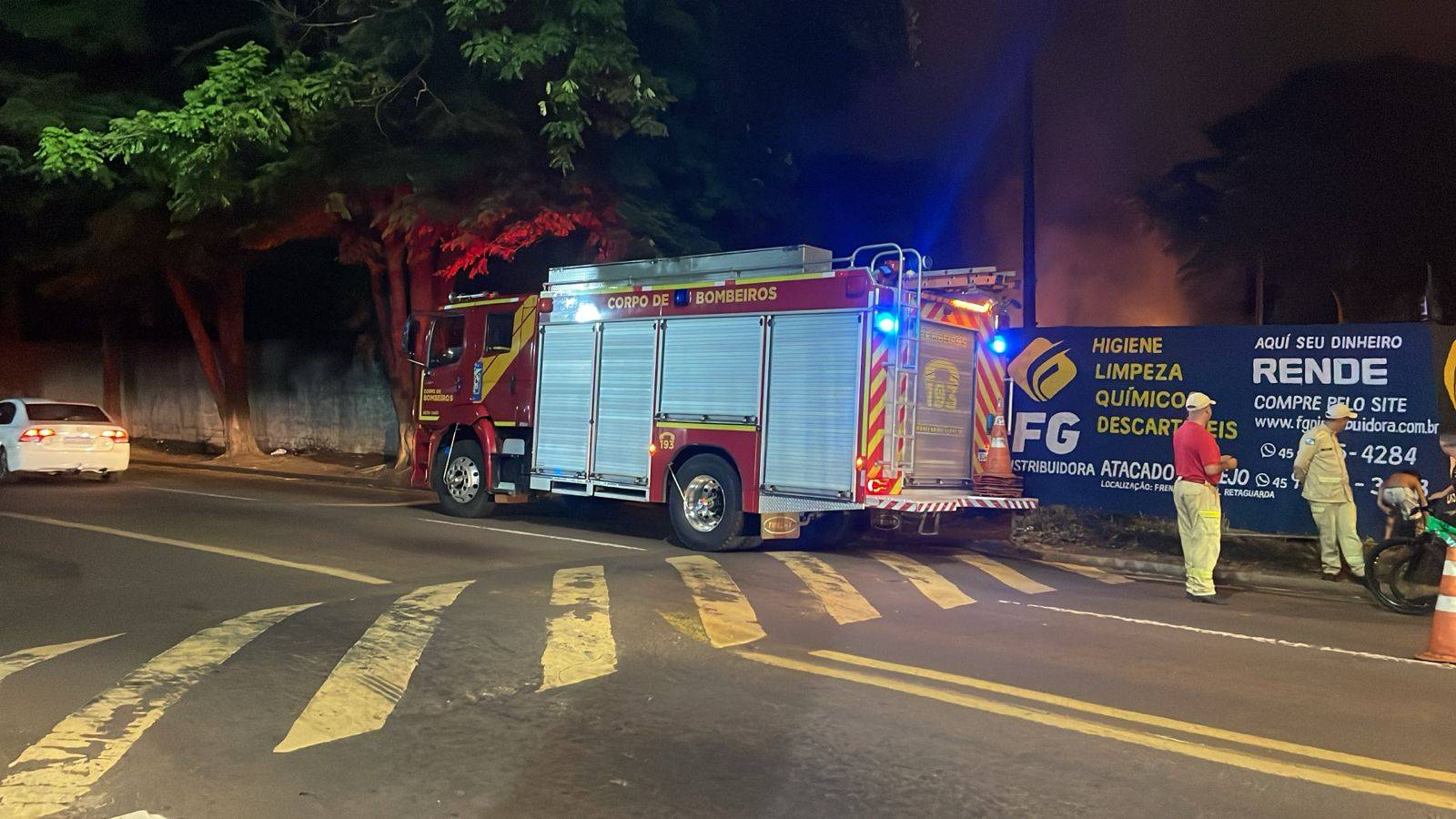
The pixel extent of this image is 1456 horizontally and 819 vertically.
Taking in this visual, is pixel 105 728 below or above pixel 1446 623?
below

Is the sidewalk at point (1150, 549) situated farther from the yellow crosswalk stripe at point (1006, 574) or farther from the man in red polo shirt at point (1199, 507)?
the man in red polo shirt at point (1199, 507)

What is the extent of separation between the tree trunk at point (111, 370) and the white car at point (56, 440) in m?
12.9

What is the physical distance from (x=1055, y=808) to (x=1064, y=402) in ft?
31.1

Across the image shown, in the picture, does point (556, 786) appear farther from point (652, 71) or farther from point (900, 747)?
point (652, 71)

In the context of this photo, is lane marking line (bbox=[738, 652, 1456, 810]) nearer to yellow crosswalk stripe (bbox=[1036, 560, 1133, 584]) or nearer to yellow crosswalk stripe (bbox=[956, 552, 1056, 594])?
yellow crosswalk stripe (bbox=[956, 552, 1056, 594])

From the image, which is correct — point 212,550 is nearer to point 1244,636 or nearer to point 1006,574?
point 1006,574

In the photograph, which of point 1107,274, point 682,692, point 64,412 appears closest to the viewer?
point 682,692

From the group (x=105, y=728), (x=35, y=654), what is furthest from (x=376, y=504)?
(x=105, y=728)

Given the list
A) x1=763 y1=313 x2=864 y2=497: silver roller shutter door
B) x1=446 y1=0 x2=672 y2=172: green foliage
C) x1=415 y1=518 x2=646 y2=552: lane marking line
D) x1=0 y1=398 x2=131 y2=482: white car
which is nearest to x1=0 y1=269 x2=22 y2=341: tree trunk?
x1=0 y1=398 x2=131 y2=482: white car

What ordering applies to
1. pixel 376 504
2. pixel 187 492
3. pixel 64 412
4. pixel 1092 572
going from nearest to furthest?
pixel 1092 572 → pixel 376 504 → pixel 187 492 → pixel 64 412

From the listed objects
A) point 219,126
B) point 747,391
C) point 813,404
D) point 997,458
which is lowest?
point 997,458

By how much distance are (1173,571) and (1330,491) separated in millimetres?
1670

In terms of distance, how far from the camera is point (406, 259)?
19.0m

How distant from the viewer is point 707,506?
38.0ft
